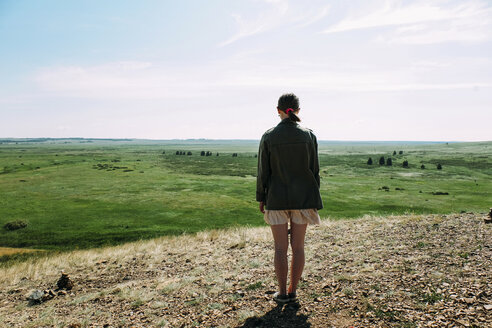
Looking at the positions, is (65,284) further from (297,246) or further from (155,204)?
(155,204)

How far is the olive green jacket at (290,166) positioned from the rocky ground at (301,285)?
78.7 inches

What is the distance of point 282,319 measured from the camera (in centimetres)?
502

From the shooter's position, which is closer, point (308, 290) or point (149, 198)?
point (308, 290)

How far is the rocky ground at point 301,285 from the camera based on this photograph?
508 centimetres

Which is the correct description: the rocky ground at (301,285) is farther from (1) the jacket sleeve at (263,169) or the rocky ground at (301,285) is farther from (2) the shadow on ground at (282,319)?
(1) the jacket sleeve at (263,169)

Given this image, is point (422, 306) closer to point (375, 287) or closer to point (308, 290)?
point (375, 287)

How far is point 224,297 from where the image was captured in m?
6.37

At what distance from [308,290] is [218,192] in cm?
4245

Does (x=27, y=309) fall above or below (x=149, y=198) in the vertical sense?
above

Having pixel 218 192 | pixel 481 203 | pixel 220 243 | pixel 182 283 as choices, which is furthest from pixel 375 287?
pixel 218 192

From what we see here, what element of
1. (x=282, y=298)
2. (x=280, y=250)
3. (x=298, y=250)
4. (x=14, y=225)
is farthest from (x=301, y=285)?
(x=14, y=225)

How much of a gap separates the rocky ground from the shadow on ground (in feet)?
0.06

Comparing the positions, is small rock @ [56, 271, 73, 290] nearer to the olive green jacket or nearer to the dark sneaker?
the dark sneaker

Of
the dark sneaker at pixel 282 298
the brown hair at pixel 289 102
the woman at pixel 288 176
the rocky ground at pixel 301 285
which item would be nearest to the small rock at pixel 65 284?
the rocky ground at pixel 301 285
